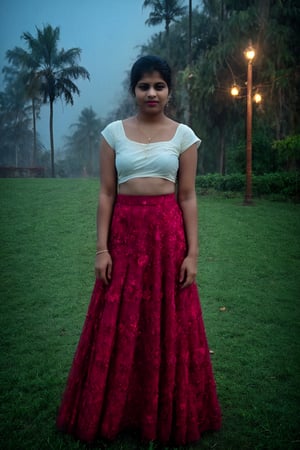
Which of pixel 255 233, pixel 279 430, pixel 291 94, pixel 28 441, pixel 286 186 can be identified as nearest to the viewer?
pixel 28 441

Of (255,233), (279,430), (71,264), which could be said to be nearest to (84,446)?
(279,430)

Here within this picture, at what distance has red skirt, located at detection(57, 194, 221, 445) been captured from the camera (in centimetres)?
187

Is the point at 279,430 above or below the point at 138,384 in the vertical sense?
below

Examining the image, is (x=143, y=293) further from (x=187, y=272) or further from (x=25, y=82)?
(x=25, y=82)

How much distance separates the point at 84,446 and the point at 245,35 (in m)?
16.9

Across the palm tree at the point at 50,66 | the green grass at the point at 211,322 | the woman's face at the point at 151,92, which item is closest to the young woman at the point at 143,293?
the woman's face at the point at 151,92

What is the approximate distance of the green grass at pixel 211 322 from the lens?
2229mm

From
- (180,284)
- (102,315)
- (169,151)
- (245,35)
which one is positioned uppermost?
(245,35)

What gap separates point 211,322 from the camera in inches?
147

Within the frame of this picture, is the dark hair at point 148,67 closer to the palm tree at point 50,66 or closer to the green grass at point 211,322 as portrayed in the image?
the green grass at point 211,322

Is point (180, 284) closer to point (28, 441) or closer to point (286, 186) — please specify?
point (28, 441)

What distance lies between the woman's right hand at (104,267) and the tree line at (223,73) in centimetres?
1065

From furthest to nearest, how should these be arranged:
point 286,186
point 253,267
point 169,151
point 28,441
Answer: point 286,186 → point 253,267 → point 28,441 → point 169,151

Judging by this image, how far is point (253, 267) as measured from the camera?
567 cm
